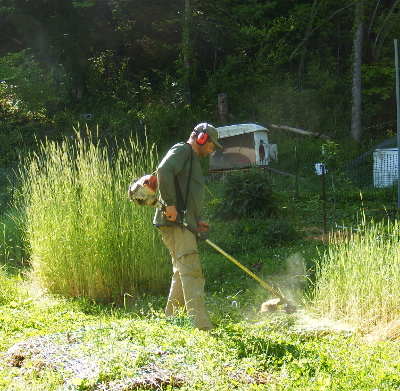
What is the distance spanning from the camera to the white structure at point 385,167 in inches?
635

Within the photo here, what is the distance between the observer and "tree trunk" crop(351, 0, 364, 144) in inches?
799

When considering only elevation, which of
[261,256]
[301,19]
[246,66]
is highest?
[301,19]

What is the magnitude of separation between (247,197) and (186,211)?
564cm

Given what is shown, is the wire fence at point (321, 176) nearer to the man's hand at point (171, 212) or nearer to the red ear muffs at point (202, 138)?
the red ear muffs at point (202, 138)

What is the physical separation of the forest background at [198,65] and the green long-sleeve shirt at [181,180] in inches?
616

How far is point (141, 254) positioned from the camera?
6789mm

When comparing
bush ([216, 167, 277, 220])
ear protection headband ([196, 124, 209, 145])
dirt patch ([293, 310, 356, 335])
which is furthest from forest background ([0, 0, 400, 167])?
dirt patch ([293, 310, 356, 335])

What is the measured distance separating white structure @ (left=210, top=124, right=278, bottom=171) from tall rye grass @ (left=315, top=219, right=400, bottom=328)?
12231 mm

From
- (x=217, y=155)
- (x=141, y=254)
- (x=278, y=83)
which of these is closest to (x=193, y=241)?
(x=141, y=254)

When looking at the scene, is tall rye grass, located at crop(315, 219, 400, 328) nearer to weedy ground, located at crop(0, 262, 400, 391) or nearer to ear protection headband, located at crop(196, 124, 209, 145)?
weedy ground, located at crop(0, 262, 400, 391)

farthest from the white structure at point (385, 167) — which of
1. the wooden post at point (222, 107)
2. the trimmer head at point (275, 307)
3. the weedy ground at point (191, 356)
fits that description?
the weedy ground at point (191, 356)

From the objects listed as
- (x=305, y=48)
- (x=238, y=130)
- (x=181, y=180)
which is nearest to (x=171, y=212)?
(x=181, y=180)

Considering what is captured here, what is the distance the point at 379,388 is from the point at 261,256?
4.93 m

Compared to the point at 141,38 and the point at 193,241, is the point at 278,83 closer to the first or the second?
the point at 141,38
